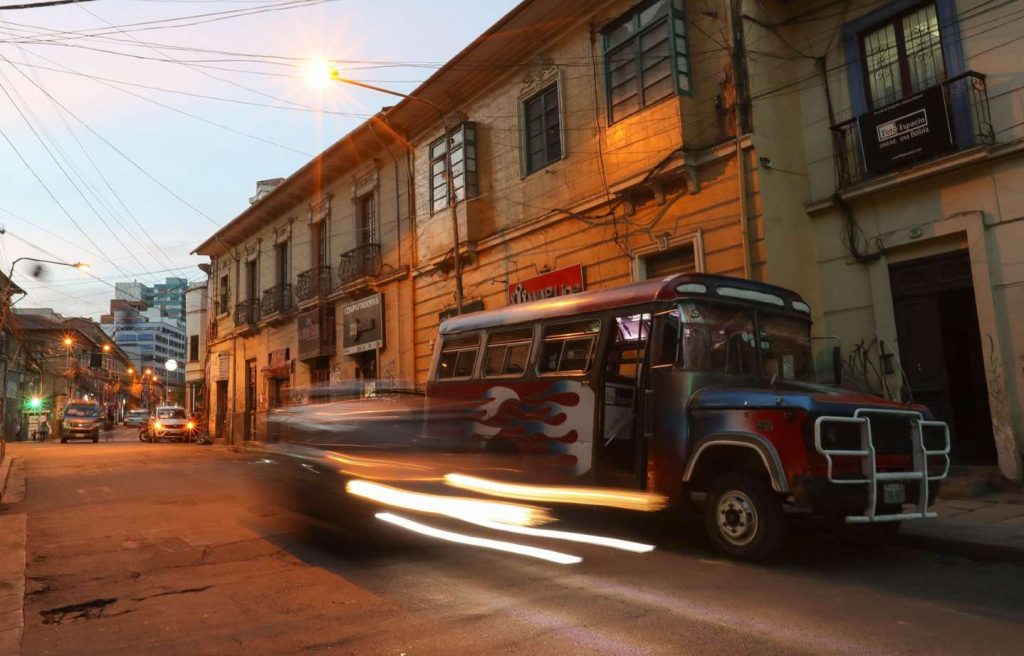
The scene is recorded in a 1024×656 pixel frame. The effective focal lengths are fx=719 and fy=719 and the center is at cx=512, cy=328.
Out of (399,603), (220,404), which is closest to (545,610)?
(399,603)

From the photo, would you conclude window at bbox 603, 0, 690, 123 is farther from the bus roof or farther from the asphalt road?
the asphalt road

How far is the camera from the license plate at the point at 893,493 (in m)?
6.16

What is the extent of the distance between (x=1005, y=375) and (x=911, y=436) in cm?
441

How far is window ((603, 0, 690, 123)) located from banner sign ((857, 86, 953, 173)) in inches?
124

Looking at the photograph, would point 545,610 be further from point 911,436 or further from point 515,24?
point 515,24

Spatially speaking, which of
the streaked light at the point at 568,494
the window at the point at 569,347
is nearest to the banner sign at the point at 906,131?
the window at the point at 569,347

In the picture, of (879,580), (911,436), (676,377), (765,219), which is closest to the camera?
(879,580)

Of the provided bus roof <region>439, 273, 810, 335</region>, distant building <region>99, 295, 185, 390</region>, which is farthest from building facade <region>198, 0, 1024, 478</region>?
distant building <region>99, 295, 185, 390</region>

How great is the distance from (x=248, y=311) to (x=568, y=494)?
25.9m

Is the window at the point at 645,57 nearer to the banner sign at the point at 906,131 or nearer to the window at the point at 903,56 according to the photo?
the window at the point at 903,56

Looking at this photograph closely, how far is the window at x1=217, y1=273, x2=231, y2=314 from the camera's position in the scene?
34531 millimetres

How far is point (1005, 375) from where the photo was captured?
9672mm

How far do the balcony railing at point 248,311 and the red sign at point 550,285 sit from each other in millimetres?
17441

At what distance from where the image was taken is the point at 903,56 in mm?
11039
